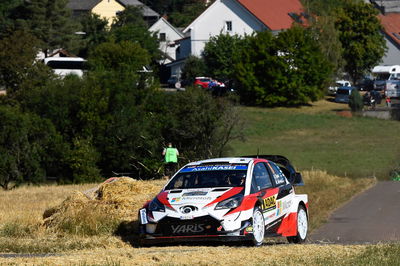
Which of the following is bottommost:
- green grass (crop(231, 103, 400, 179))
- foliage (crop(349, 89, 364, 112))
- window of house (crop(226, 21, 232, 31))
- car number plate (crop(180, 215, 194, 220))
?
green grass (crop(231, 103, 400, 179))

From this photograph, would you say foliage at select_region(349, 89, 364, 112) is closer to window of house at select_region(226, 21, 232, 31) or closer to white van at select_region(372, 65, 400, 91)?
white van at select_region(372, 65, 400, 91)

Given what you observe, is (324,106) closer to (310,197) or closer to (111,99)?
(111,99)

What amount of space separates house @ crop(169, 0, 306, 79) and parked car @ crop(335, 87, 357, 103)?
1348 cm

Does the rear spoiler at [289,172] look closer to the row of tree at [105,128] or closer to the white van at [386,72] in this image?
the row of tree at [105,128]

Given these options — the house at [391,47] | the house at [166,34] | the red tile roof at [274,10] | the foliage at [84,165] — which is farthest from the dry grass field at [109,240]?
the house at [166,34]

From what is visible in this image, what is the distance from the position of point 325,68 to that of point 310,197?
52.1 metres

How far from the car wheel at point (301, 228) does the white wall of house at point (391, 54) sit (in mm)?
81928

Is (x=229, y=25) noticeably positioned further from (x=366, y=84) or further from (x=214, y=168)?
(x=214, y=168)

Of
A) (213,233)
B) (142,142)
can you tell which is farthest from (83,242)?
(142,142)

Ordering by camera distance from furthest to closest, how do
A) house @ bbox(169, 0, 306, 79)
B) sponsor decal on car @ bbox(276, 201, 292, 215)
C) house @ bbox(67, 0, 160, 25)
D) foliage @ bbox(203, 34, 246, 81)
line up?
house @ bbox(67, 0, 160, 25) < house @ bbox(169, 0, 306, 79) < foliage @ bbox(203, 34, 246, 81) < sponsor decal on car @ bbox(276, 201, 292, 215)

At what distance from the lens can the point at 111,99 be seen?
45094mm

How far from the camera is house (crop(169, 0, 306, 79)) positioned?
87562mm

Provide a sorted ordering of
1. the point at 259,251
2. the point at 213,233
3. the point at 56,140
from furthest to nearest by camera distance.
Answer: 1. the point at 56,140
2. the point at 213,233
3. the point at 259,251

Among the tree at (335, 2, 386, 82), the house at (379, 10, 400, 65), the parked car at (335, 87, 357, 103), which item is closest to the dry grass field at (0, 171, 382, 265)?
the parked car at (335, 87, 357, 103)
